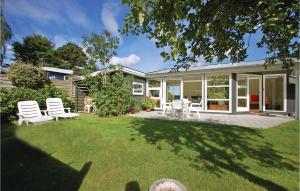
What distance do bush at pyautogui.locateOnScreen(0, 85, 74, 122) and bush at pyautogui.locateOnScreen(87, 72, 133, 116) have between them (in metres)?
2.30

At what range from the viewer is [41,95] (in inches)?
406

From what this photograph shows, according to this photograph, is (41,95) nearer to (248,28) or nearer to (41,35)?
(248,28)

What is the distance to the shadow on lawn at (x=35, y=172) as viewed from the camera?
3.31 meters

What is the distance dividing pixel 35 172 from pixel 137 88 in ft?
42.2

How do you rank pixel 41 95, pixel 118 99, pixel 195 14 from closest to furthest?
pixel 195 14, pixel 41 95, pixel 118 99

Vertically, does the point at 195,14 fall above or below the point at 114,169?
above

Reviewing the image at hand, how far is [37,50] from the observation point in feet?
116

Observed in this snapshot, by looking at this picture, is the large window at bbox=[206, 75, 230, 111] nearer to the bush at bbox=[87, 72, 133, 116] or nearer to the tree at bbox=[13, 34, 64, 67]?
the bush at bbox=[87, 72, 133, 116]

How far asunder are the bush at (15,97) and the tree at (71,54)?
29743 mm

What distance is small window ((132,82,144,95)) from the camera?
16.0 metres

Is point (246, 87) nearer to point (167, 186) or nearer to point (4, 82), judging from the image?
point (167, 186)

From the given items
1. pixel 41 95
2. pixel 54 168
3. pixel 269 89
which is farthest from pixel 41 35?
pixel 54 168

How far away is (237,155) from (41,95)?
918cm

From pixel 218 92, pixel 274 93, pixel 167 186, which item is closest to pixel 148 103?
pixel 218 92
